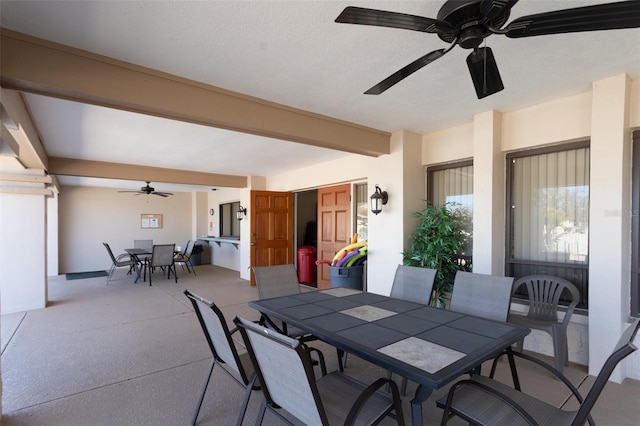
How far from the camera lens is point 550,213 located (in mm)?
3279

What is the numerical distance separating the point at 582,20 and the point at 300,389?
2.02 metres

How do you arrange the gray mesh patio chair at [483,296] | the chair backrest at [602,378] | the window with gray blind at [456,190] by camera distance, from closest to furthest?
the chair backrest at [602,378]
the gray mesh patio chair at [483,296]
the window with gray blind at [456,190]

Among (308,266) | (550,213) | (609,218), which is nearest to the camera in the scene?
(609,218)

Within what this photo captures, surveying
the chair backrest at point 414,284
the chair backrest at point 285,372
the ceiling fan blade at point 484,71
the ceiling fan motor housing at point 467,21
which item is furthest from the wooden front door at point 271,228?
the ceiling fan motor housing at point 467,21

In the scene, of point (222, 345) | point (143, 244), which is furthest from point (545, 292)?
point (143, 244)

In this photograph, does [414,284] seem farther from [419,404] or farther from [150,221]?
[150,221]

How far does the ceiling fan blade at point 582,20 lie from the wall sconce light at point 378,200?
2.73 meters

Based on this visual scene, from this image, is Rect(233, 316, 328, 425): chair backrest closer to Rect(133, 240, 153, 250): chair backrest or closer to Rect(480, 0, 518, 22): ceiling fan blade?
Rect(480, 0, 518, 22): ceiling fan blade

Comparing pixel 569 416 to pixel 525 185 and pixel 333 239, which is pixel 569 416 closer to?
pixel 525 185

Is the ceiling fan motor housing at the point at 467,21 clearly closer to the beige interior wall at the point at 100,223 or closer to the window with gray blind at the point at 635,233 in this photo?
the window with gray blind at the point at 635,233

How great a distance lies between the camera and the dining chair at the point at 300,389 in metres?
1.28

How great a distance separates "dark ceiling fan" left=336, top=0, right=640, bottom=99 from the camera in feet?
4.32

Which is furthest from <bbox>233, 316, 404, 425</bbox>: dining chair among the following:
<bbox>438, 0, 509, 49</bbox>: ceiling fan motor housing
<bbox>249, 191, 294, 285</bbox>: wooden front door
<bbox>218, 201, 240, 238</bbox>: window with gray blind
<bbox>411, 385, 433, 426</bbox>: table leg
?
<bbox>218, 201, 240, 238</bbox>: window with gray blind

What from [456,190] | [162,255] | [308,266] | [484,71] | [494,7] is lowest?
[308,266]
